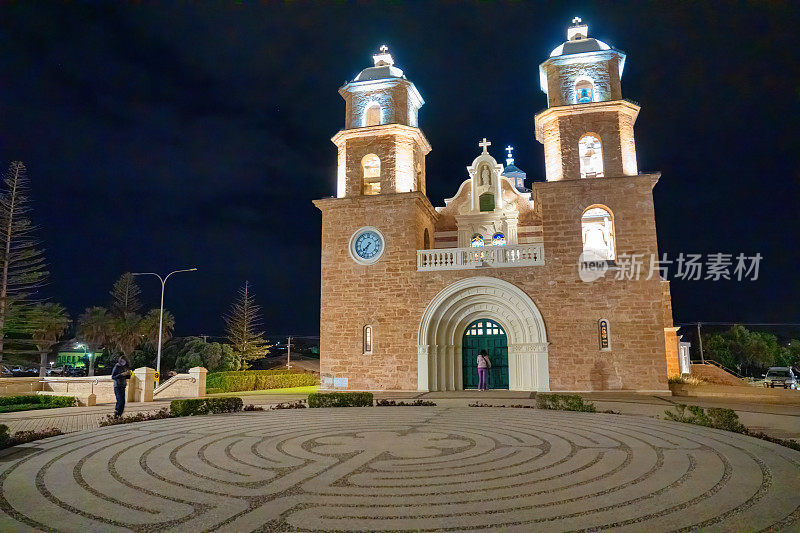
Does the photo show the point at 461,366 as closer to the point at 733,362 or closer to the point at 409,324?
the point at 409,324

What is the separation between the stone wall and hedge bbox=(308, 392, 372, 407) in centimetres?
571

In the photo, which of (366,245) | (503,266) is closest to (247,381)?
(366,245)

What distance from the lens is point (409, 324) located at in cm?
2053

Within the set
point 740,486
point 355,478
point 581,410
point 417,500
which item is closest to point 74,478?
point 355,478

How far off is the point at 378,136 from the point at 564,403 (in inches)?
537

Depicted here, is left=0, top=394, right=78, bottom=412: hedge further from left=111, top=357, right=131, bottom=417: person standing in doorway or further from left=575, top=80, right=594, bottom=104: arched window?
left=575, top=80, right=594, bottom=104: arched window

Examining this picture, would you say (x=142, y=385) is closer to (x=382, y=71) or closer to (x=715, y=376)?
(x=382, y=71)

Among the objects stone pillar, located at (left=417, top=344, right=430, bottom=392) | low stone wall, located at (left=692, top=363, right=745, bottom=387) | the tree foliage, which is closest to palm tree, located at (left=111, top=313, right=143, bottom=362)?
stone pillar, located at (left=417, top=344, right=430, bottom=392)

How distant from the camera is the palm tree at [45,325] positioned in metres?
25.3

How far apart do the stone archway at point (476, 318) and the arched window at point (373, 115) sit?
8.11 metres

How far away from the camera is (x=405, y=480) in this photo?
586cm

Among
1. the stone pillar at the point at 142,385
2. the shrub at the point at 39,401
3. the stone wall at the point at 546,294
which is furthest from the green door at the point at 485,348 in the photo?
the shrub at the point at 39,401

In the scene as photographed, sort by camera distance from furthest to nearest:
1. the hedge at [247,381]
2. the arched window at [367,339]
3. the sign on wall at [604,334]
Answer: the hedge at [247,381] < the arched window at [367,339] < the sign on wall at [604,334]

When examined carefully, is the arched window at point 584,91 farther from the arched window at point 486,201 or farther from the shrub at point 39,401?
the shrub at point 39,401
